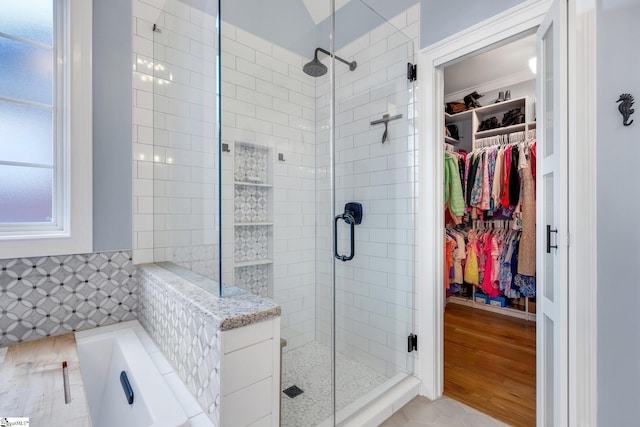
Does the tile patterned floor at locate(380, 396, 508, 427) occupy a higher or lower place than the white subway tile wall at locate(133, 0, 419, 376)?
lower

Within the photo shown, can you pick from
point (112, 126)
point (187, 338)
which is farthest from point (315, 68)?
point (187, 338)

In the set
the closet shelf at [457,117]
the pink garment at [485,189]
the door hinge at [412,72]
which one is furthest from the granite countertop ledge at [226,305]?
the closet shelf at [457,117]

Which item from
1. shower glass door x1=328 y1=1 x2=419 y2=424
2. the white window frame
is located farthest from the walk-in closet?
the white window frame

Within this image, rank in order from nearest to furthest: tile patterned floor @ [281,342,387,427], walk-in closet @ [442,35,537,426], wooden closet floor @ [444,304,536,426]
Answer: tile patterned floor @ [281,342,387,427] → wooden closet floor @ [444,304,536,426] → walk-in closet @ [442,35,537,426]

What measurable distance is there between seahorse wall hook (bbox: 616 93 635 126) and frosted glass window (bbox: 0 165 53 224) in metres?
2.68

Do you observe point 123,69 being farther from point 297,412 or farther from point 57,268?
point 297,412

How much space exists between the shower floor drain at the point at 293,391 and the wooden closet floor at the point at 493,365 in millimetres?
973

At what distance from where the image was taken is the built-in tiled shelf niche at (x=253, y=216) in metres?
1.70

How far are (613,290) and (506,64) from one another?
2.81m

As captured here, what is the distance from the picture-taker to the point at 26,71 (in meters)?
1.53

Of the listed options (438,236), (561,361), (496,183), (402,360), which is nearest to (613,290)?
(561,361)

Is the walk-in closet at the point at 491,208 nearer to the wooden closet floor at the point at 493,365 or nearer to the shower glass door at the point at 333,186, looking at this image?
the wooden closet floor at the point at 493,365

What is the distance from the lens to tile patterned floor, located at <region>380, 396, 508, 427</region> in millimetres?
1612

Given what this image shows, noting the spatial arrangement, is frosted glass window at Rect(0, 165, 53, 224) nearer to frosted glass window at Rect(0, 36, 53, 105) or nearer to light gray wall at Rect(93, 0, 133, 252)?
light gray wall at Rect(93, 0, 133, 252)
